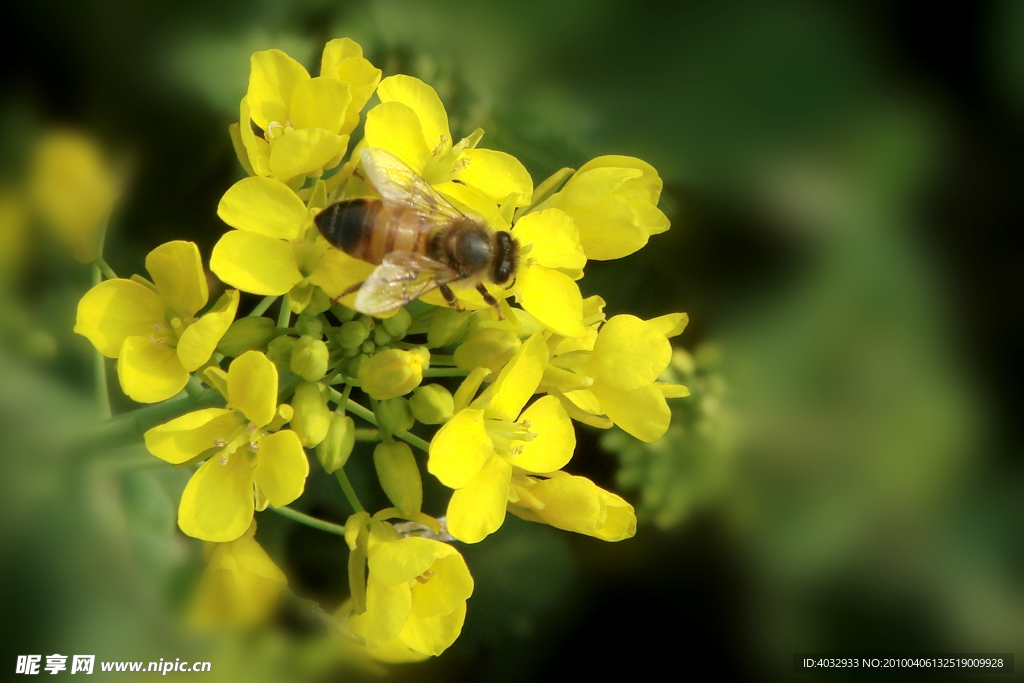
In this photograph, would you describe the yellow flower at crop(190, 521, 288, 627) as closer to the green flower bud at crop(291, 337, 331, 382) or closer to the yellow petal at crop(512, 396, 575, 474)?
the green flower bud at crop(291, 337, 331, 382)

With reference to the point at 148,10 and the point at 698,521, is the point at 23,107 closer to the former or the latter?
the point at 148,10

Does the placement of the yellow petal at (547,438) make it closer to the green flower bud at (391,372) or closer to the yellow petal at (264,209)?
the green flower bud at (391,372)

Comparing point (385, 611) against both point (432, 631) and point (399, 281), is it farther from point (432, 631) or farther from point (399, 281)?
point (399, 281)

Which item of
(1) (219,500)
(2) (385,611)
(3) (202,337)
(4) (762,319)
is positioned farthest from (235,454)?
(4) (762,319)

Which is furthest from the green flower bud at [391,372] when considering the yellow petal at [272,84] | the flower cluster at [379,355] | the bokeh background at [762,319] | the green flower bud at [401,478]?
the bokeh background at [762,319]

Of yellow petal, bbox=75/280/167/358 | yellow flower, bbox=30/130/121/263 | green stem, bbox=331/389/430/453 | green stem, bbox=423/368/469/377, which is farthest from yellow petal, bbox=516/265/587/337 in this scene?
yellow flower, bbox=30/130/121/263

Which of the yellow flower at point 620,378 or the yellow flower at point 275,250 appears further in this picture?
the yellow flower at point 620,378

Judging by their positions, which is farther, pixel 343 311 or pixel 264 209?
pixel 343 311
